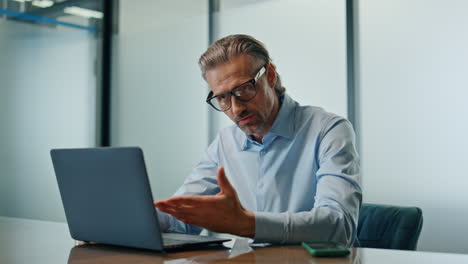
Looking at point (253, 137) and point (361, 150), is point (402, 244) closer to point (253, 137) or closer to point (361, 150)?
point (253, 137)

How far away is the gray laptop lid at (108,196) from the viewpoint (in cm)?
115

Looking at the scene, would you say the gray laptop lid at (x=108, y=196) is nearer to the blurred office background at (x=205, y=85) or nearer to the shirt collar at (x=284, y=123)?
the shirt collar at (x=284, y=123)

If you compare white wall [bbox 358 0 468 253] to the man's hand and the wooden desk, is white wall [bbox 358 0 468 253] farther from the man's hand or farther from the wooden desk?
the man's hand

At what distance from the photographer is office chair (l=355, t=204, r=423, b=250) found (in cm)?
180

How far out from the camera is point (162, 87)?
482 cm

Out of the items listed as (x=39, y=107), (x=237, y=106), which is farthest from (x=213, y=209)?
(x=39, y=107)

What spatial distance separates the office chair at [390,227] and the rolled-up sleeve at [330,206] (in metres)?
0.31

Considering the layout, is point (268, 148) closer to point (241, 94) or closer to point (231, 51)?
point (241, 94)

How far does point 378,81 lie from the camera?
3.64m

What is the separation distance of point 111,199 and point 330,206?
A: 0.59 meters

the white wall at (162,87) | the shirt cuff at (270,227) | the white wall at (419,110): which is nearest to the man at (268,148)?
the shirt cuff at (270,227)

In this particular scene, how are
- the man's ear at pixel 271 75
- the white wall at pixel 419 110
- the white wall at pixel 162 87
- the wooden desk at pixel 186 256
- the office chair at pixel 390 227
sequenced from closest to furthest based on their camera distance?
the wooden desk at pixel 186 256 → the office chair at pixel 390 227 → the man's ear at pixel 271 75 → the white wall at pixel 419 110 → the white wall at pixel 162 87

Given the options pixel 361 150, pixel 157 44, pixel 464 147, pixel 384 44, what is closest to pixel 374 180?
pixel 361 150

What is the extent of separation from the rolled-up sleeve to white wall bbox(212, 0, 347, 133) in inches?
81.4
